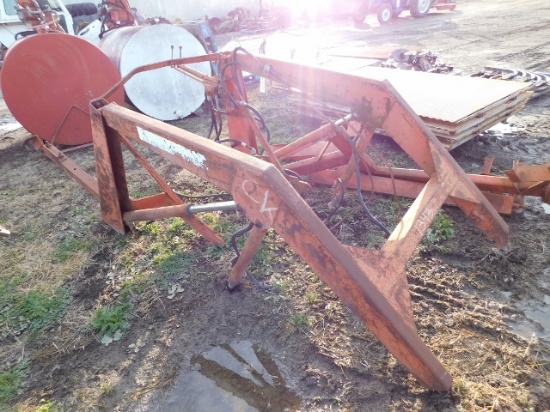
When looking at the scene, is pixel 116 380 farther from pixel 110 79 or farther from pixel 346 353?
pixel 110 79

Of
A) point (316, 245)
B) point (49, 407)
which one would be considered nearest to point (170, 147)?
point (316, 245)

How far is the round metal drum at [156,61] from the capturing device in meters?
5.60

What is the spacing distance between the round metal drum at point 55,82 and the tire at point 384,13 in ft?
43.4

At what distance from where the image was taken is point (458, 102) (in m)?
4.00

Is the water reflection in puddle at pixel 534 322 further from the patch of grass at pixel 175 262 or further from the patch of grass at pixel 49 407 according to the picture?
the patch of grass at pixel 49 407

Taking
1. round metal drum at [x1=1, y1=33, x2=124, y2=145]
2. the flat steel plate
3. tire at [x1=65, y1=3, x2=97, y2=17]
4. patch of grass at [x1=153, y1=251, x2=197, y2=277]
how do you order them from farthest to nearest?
tire at [x1=65, y1=3, x2=97, y2=17] → round metal drum at [x1=1, y1=33, x2=124, y2=145] → the flat steel plate → patch of grass at [x1=153, y1=251, x2=197, y2=277]

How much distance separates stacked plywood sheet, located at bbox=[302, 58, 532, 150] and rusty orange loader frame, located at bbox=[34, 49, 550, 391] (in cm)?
89

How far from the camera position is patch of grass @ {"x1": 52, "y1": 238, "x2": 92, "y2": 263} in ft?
10.1

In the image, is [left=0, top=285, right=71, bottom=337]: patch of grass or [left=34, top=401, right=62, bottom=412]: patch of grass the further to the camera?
[left=0, top=285, right=71, bottom=337]: patch of grass

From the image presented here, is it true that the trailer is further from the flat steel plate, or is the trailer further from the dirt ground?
the dirt ground

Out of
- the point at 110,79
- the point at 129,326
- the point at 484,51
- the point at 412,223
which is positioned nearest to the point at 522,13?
the point at 484,51

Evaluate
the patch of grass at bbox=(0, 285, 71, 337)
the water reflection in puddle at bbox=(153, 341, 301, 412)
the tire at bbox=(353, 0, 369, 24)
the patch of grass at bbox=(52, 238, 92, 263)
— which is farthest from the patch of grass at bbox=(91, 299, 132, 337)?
the tire at bbox=(353, 0, 369, 24)

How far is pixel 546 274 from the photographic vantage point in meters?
2.52

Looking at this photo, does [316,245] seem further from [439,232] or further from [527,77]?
[527,77]
